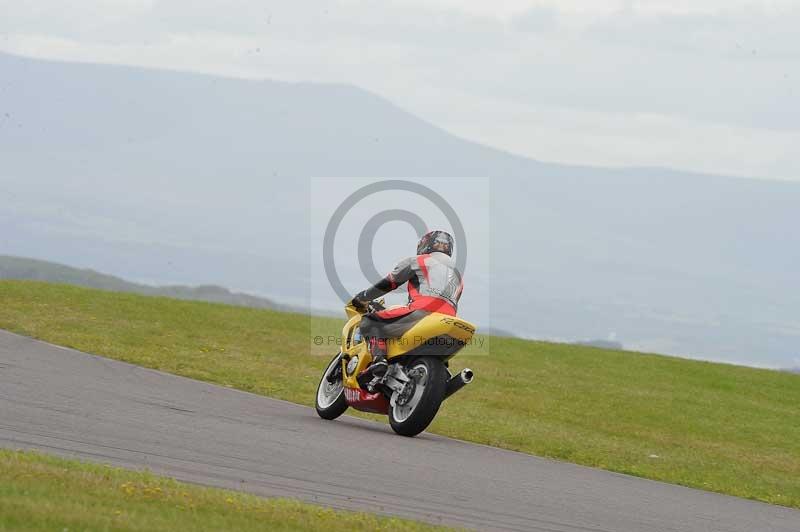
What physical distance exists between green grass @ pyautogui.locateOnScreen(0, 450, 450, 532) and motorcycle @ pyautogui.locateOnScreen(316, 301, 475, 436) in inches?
207

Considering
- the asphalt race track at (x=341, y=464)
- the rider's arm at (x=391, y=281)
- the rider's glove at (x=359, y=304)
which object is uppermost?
the rider's arm at (x=391, y=281)

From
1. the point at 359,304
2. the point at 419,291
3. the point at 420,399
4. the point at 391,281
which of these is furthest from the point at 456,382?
the point at 359,304

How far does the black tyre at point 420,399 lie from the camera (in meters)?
14.2

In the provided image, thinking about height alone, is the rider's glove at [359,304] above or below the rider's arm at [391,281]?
below

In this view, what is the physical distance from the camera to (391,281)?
1530 cm

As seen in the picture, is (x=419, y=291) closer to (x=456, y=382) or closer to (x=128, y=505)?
(x=456, y=382)

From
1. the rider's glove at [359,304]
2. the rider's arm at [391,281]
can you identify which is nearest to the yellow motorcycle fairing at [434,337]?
the rider's arm at [391,281]

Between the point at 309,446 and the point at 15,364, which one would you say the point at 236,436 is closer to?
the point at 309,446

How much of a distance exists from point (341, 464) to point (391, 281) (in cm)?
401

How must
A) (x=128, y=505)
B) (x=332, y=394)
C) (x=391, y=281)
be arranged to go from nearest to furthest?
(x=128, y=505) < (x=391, y=281) < (x=332, y=394)

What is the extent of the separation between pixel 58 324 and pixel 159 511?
57.7 ft

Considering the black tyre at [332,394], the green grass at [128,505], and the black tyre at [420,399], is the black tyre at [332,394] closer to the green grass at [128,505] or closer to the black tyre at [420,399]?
the black tyre at [420,399]

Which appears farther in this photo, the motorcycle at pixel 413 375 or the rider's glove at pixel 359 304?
the rider's glove at pixel 359 304

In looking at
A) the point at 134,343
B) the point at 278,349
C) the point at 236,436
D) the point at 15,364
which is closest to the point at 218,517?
the point at 236,436
